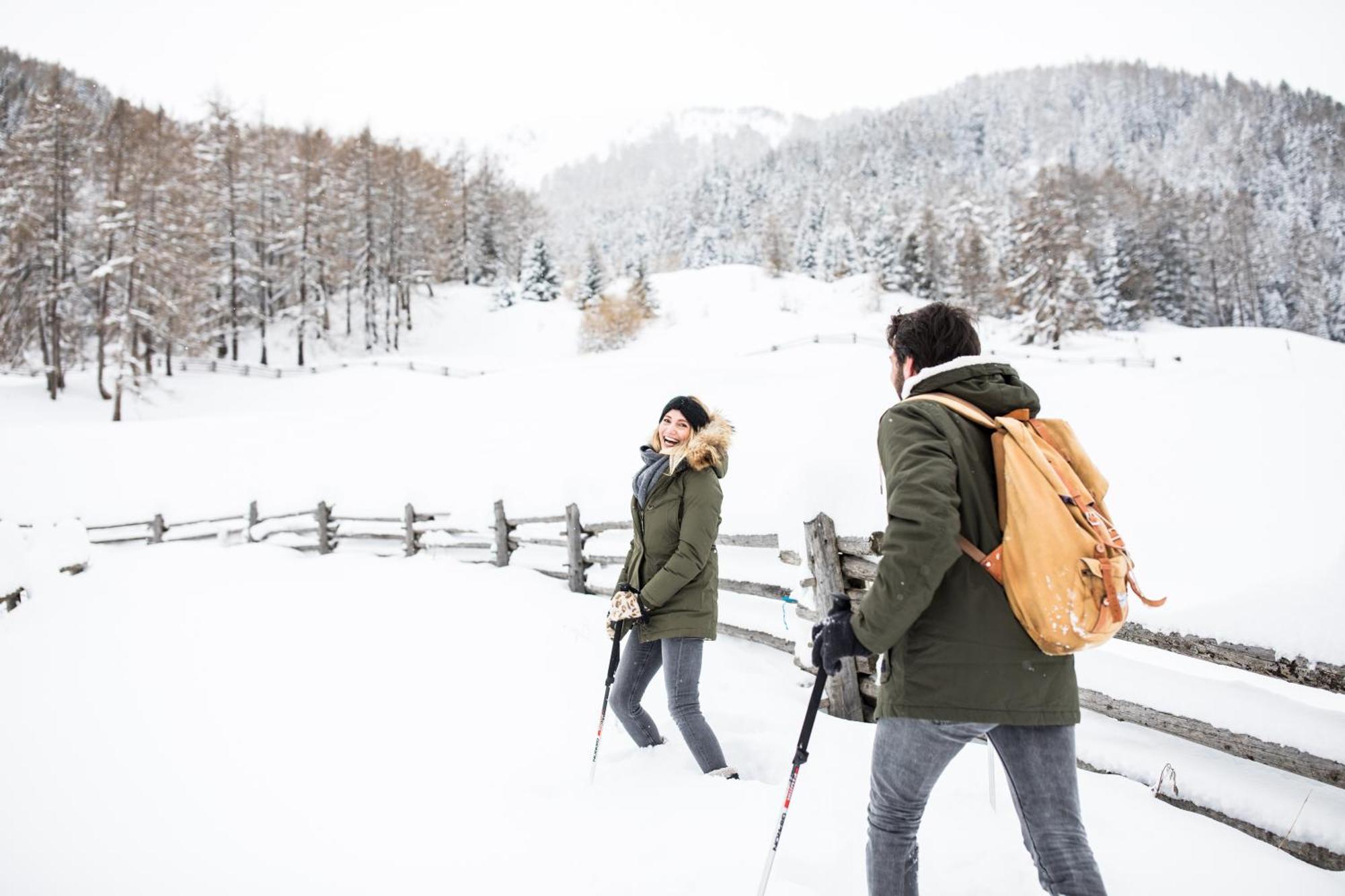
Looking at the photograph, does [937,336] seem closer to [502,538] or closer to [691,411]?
[691,411]

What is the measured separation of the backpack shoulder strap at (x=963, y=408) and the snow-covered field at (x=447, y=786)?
2.00 m

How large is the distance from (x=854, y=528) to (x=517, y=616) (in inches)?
155

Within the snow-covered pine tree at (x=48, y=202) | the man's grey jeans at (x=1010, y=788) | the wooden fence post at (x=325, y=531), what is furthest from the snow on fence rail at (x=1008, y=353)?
the snow-covered pine tree at (x=48, y=202)

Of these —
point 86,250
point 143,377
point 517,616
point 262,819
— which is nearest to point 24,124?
point 86,250

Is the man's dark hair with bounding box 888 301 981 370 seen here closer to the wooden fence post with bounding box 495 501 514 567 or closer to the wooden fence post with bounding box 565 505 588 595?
the wooden fence post with bounding box 565 505 588 595

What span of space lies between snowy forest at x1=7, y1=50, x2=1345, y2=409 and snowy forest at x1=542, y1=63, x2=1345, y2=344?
313 millimetres

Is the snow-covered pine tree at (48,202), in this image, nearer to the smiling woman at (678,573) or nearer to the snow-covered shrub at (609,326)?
the snow-covered shrub at (609,326)

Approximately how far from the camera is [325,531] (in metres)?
12.6

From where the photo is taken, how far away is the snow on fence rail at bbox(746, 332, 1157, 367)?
27875 mm

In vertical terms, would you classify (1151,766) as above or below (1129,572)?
below

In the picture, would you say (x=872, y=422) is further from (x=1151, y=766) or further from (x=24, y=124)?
(x=24, y=124)

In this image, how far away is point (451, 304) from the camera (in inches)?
1879

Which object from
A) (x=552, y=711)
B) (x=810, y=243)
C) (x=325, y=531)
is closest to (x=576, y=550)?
(x=552, y=711)

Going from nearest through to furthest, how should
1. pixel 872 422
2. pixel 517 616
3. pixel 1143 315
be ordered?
pixel 517 616 < pixel 872 422 < pixel 1143 315
